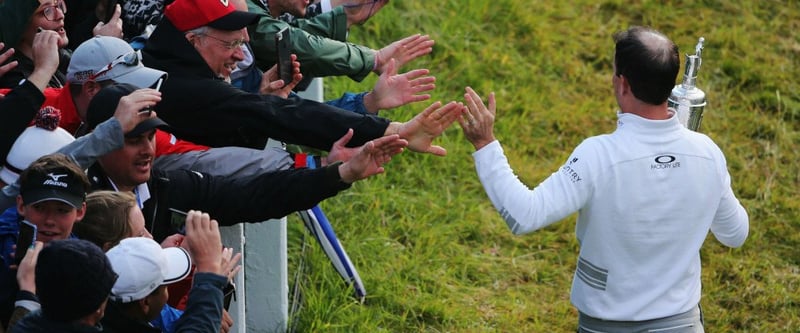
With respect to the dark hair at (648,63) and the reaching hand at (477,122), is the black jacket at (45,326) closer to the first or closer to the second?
the reaching hand at (477,122)

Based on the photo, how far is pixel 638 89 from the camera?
387cm

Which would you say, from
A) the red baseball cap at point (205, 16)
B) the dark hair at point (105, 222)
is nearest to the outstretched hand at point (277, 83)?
the red baseball cap at point (205, 16)

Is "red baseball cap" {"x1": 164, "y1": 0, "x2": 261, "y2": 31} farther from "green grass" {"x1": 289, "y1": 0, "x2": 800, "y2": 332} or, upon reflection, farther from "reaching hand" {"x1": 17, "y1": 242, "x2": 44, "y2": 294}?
"green grass" {"x1": 289, "y1": 0, "x2": 800, "y2": 332}

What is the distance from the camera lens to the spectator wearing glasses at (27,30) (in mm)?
4828

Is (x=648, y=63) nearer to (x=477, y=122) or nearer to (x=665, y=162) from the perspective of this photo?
(x=665, y=162)

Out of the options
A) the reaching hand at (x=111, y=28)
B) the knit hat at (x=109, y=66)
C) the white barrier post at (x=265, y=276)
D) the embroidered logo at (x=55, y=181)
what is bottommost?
the white barrier post at (x=265, y=276)

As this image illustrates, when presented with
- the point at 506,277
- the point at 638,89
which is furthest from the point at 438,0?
the point at 638,89

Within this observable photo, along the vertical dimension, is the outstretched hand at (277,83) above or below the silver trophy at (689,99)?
below

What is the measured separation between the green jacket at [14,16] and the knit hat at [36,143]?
916 mm

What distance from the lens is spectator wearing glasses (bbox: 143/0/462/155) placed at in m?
4.66

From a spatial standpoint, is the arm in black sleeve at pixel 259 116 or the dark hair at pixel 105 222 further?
the arm in black sleeve at pixel 259 116

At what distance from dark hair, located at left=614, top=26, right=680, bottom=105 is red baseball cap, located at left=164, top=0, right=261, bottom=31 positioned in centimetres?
156

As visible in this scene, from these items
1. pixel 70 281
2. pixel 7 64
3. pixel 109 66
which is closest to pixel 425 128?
pixel 109 66

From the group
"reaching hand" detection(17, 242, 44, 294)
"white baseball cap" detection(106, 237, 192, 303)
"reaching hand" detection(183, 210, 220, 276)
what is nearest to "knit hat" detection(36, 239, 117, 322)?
"white baseball cap" detection(106, 237, 192, 303)
